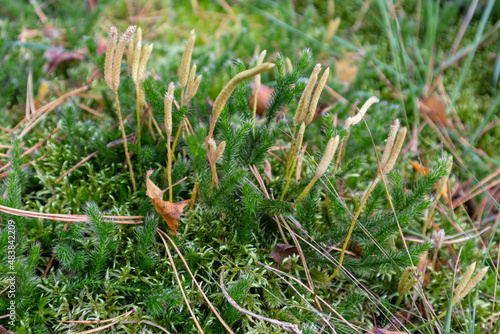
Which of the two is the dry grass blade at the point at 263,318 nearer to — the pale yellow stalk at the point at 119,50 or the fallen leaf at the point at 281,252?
the fallen leaf at the point at 281,252

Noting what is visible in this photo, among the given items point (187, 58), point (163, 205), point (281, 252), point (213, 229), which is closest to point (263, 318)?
point (281, 252)

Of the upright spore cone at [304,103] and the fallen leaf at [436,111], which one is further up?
the upright spore cone at [304,103]

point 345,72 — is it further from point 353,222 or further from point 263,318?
point 263,318

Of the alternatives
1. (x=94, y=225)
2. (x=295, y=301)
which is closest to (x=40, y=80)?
(x=94, y=225)

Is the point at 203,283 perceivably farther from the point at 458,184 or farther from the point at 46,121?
the point at 458,184

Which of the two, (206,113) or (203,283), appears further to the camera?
(206,113)

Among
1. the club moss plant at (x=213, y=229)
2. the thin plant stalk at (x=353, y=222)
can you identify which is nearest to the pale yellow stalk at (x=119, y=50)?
the club moss plant at (x=213, y=229)
